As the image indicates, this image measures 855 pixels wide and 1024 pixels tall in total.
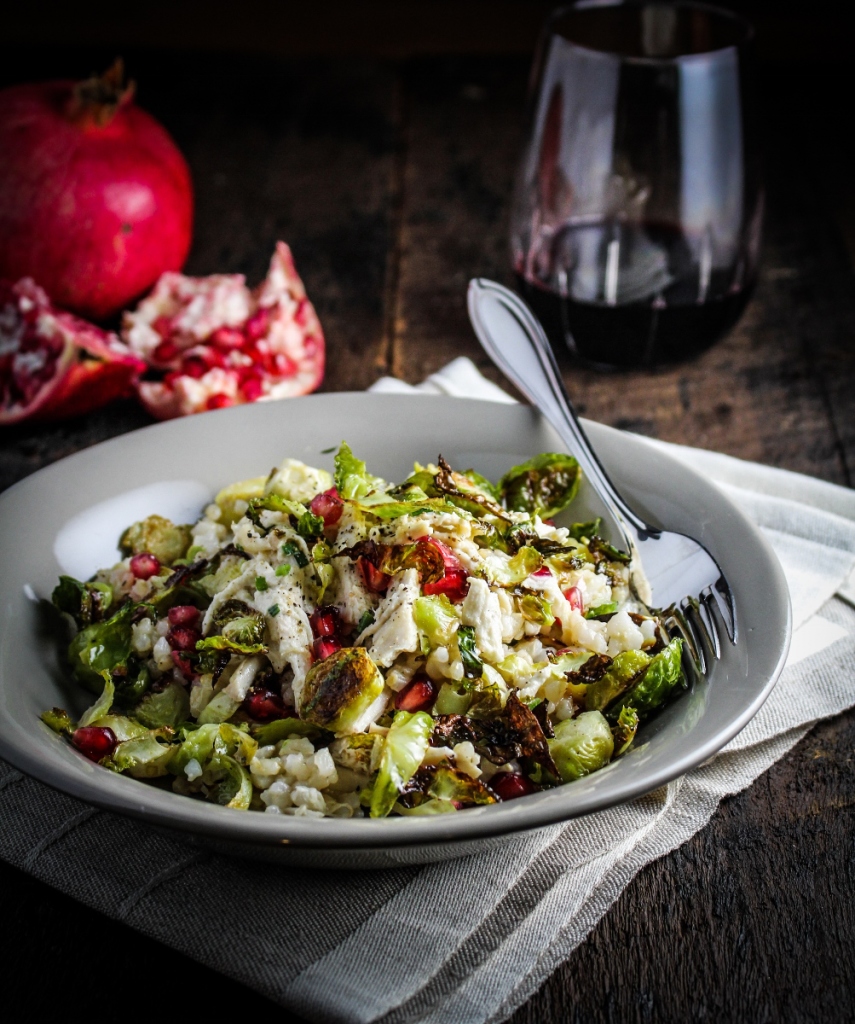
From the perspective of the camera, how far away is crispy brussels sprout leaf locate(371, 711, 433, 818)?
2.01m

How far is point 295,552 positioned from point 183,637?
0.31m

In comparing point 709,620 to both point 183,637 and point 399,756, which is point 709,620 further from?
point 183,637

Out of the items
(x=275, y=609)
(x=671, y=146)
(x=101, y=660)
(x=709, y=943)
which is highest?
(x=671, y=146)

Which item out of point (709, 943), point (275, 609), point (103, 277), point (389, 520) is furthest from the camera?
point (103, 277)

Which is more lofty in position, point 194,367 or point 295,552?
point 295,552

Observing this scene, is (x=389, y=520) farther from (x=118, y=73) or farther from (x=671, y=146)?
(x=118, y=73)

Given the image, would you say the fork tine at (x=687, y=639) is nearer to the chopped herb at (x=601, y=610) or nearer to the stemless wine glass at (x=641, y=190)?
the chopped herb at (x=601, y=610)

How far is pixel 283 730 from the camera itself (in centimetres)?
223

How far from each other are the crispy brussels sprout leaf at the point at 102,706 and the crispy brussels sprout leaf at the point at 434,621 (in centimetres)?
67

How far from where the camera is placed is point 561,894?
7.14 ft

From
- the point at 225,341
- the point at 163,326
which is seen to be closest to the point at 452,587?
the point at 225,341

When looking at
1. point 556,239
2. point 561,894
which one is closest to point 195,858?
point 561,894

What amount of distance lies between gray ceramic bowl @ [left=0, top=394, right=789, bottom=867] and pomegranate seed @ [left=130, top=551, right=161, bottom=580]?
0.57ft

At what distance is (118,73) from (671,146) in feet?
6.88
